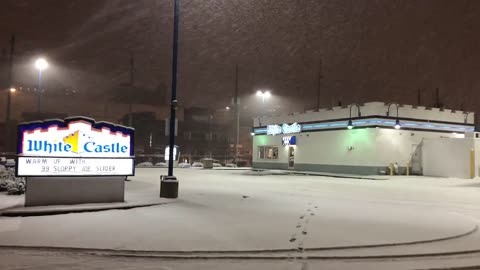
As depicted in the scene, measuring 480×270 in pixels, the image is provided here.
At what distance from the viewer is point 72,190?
14.2 m

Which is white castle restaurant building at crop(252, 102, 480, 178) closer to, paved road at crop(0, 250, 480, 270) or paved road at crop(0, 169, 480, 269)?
paved road at crop(0, 169, 480, 269)

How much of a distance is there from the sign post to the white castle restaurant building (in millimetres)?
25911

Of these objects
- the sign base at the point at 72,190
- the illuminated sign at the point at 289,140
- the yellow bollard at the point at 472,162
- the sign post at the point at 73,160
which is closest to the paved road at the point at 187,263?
the sign base at the point at 72,190

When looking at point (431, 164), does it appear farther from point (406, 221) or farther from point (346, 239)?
point (346, 239)

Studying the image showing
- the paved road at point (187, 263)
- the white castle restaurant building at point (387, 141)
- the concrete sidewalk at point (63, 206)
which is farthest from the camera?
the white castle restaurant building at point (387, 141)

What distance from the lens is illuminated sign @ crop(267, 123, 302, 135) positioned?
1798 inches

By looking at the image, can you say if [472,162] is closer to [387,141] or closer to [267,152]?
[387,141]

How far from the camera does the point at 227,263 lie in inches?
316

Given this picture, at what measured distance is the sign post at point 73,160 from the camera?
44.9 feet

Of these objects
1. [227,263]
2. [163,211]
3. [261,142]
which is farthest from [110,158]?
[261,142]

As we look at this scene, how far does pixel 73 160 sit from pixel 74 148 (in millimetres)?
399

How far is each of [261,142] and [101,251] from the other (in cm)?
4364

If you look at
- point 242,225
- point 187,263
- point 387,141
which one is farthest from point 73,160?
point 387,141

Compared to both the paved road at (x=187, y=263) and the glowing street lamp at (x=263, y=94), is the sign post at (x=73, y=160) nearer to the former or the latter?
the paved road at (x=187, y=263)
